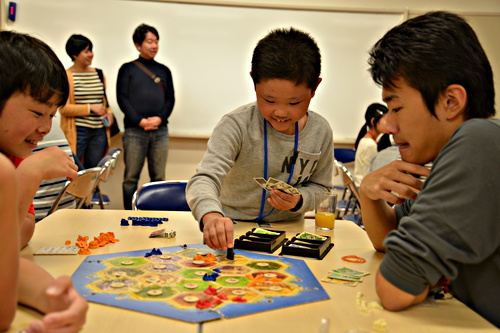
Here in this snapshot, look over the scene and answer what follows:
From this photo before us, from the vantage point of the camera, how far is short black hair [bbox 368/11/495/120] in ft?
4.00

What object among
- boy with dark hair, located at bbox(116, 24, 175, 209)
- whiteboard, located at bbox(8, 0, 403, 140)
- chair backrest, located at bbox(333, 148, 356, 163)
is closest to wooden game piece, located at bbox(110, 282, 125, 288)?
boy with dark hair, located at bbox(116, 24, 175, 209)

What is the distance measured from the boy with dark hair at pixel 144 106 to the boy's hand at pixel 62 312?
461cm

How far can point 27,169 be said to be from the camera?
146cm

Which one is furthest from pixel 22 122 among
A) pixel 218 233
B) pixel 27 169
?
pixel 218 233

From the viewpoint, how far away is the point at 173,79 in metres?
5.96

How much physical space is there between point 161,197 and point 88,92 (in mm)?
3173

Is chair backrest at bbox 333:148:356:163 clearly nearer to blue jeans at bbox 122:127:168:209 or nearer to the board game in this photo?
blue jeans at bbox 122:127:168:209

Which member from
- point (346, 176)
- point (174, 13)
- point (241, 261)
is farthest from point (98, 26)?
point (241, 261)

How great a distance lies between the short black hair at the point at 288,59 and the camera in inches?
72.5

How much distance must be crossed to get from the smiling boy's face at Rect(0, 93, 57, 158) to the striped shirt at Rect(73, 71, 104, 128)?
4063 mm

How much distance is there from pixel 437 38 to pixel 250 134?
971mm

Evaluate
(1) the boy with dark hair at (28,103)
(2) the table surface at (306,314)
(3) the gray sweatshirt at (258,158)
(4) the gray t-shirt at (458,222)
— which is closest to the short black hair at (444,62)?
(4) the gray t-shirt at (458,222)

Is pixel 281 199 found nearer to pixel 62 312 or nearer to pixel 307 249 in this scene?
pixel 307 249

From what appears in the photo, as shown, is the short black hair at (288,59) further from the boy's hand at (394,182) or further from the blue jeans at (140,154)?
the blue jeans at (140,154)
